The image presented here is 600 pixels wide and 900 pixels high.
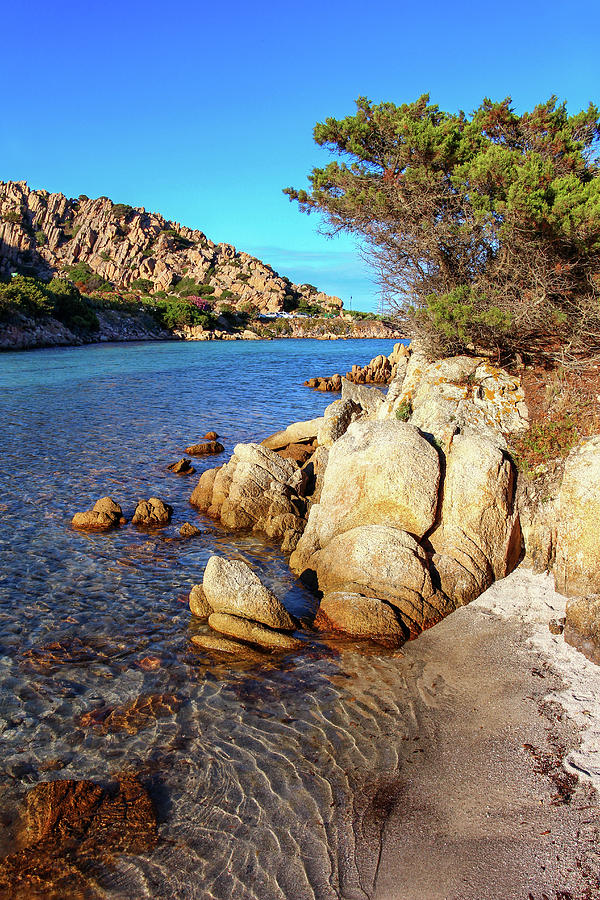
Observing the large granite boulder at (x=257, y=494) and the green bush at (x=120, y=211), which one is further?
the green bush at (x=120, y=211)

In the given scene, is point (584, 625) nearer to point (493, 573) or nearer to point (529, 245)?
point (493, 573)

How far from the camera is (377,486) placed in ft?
31.0

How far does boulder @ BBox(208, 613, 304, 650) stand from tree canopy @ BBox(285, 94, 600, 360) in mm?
6967

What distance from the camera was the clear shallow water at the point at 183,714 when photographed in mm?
4570

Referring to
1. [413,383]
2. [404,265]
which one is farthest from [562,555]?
[404,265]

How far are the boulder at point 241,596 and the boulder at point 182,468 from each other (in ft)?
28.0

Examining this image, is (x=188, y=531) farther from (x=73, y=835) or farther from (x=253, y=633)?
(x=73, y=835)

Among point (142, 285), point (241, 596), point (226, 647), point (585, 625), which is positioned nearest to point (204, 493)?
point (241, 596)

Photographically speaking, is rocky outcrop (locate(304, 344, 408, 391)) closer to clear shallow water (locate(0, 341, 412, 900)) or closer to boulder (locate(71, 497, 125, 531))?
clear shallow water (locate(0, 341, 412, 900))

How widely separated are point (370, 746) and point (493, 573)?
4.02 metres

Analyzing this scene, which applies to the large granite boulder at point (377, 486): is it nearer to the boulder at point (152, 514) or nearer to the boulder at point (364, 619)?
the boulder at point (364, 619)

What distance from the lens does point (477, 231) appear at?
12.1m

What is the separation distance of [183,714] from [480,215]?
10241 mm

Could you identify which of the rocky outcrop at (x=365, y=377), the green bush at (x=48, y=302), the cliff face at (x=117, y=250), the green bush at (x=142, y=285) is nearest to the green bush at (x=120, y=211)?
the cliff face at (x=117, y=250)
